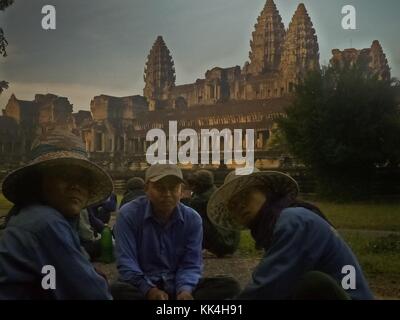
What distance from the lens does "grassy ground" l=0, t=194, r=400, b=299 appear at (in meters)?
3.55

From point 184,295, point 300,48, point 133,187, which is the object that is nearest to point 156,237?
point 184,295

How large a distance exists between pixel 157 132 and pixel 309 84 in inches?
51.8

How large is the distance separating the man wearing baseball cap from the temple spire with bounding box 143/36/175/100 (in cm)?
150

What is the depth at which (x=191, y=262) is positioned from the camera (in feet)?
7.50

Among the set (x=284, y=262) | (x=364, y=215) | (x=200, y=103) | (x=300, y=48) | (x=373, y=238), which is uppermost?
(x=300, y=48)

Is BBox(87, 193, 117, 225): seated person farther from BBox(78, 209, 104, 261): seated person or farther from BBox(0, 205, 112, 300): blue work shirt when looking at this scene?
BBox(0, 205, 112, 300): blue work shirt

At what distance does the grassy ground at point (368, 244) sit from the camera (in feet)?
11.7

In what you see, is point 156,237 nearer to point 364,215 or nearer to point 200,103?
point 200,103

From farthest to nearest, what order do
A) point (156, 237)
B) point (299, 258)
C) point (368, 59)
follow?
1. point (368, 59)
2. point (156, 237)
3. point (299, 258)

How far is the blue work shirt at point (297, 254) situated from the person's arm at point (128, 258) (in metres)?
0.60

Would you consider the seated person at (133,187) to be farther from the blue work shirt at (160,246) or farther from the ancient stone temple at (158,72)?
the blue work shirt at (160,246)

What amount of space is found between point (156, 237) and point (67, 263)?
697 mm

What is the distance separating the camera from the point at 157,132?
4062 millimetres

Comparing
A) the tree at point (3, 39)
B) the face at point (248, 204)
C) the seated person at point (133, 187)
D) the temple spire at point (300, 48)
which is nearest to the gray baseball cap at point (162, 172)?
the face at point (248, 204)
